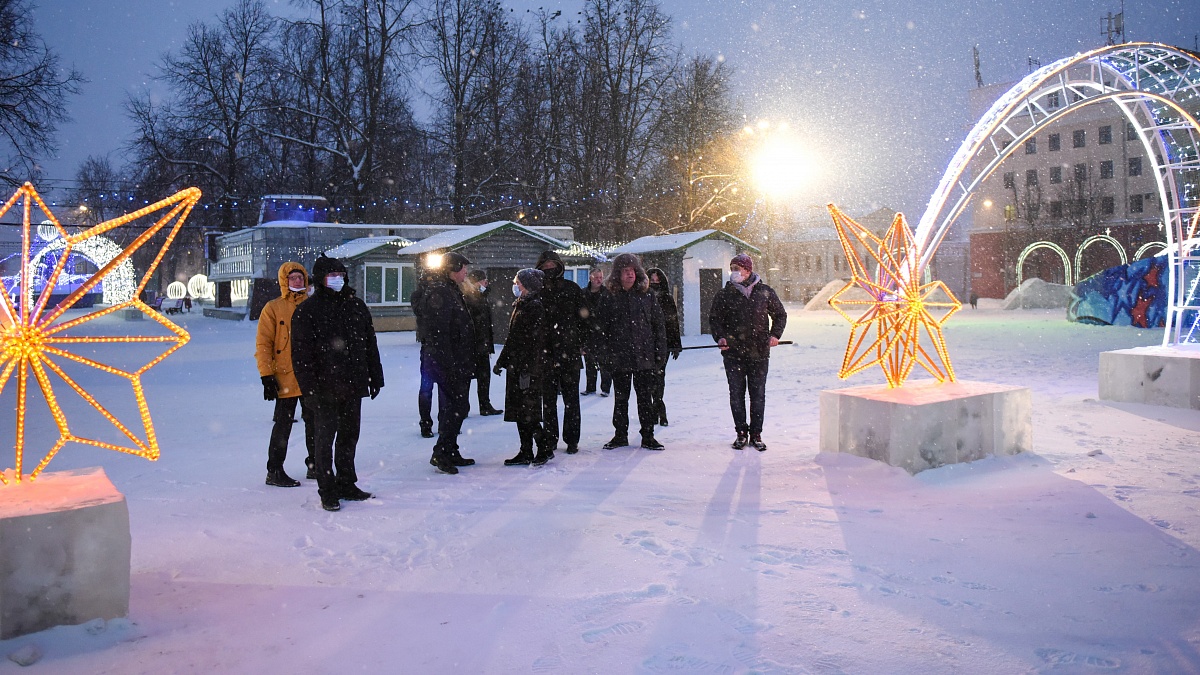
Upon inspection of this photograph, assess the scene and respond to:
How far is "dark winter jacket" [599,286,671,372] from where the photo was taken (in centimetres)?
756

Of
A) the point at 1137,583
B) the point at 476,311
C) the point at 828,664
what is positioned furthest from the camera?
the point at 476,311

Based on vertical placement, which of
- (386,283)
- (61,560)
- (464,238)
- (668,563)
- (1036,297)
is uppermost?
Answer: (464,238)

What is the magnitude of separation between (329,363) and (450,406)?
1.23m

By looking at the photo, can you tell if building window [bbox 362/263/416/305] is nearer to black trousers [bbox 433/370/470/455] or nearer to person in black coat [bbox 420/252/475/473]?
person in black coat [bbox 420/252/475/473]

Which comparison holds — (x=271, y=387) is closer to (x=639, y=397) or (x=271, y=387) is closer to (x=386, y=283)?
(x=639, y=397)

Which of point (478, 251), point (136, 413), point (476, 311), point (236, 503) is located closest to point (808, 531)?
point (236, 503)

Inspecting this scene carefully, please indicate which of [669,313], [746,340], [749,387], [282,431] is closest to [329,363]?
[282,431]

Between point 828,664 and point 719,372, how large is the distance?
10.5 meters

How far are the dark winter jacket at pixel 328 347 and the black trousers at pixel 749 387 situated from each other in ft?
10.4

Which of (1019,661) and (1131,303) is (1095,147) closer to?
(1131,303)

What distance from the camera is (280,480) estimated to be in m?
6.21

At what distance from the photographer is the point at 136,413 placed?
33.1ft

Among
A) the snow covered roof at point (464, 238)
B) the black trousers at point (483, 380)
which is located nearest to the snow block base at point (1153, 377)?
the black trousers at point (483, 380)

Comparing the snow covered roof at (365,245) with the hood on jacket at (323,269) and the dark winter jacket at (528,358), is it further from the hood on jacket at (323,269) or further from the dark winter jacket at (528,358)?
the hood on jacket at (323,269)
